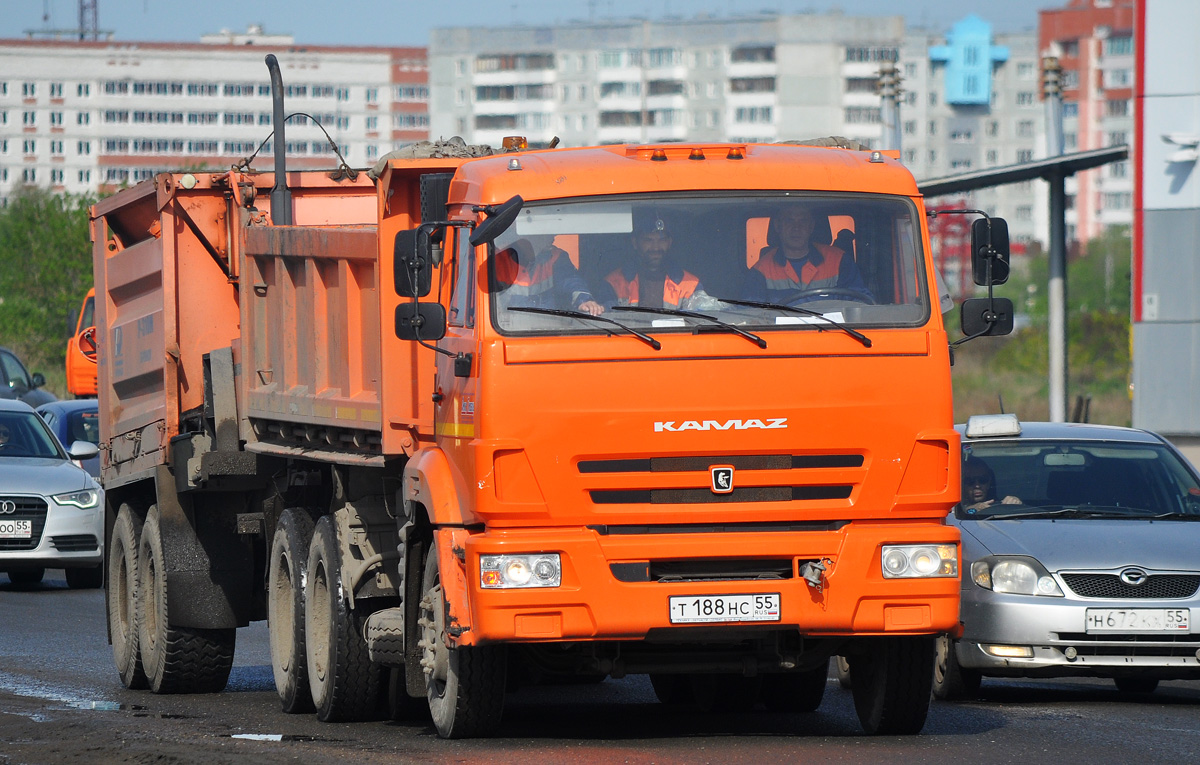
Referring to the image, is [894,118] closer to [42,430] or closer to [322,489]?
[42,430]

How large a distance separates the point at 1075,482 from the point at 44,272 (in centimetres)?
6790

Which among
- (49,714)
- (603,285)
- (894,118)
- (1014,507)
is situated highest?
(894,118)

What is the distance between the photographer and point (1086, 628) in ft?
31.6

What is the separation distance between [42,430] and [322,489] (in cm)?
1034

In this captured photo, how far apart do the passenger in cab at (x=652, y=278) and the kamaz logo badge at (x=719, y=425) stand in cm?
52

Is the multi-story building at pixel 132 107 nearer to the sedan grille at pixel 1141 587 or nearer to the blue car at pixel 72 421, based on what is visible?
the blue car at pixel 72 421

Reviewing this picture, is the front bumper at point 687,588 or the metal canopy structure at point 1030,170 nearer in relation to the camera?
the front bumper at point 687,588

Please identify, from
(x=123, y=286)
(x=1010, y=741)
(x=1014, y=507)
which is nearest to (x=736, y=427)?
(x=1010, y=741)

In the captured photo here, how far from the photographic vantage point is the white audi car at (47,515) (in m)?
18.0

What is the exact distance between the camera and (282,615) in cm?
1018

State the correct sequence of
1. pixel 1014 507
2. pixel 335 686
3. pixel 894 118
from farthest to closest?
pixel 894 118 < pixel 1014 507 < pixel 335 686

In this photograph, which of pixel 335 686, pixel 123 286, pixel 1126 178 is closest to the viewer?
pixel 335 686

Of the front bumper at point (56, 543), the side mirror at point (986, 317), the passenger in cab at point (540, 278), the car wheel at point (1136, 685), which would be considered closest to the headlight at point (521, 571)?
the passenger in cab at point (540, 278)

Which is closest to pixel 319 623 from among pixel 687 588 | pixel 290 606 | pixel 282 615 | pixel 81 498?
pixel 290 606
